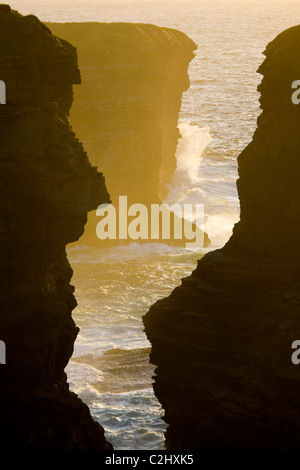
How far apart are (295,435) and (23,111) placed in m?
14.9

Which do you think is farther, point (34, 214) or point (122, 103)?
point (122, 103)

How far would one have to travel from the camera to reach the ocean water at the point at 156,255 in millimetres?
56969

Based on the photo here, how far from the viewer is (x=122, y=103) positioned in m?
91.2

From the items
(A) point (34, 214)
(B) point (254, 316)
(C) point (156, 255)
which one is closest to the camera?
(A) point (34, 214)

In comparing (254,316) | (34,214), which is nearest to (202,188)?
(254,316)

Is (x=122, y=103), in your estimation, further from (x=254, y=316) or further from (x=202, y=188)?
(x=254, y=316)

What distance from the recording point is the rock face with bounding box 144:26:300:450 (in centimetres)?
4350

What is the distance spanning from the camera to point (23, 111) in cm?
4256

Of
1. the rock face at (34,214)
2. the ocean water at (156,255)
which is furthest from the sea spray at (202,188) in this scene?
the rock face at (34,214)

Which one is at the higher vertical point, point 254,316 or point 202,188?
point 202,188

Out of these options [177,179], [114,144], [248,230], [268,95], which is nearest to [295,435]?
[248,230]

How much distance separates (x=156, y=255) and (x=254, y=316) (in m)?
44.7

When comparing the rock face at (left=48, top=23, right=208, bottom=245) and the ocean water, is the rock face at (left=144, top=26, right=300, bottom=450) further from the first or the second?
the rock face at (left=48, top=23, right=208, bottom=245)

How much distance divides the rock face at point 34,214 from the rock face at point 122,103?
45923 millimetres
